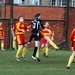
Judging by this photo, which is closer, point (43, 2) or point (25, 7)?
point (25, 7)

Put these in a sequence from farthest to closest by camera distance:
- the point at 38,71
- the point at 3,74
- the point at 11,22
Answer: the point at 11,22
the point at 38,71
the point at 3,74

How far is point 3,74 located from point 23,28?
681 centimetres

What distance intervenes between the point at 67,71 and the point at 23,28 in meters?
5.76

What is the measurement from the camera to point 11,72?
1762cm

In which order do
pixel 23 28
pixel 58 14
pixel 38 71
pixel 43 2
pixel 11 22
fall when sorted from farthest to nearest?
pixel 43 2 → pixel 58 14 → pixel 11 22 → pixel 23 28 → pixel 38 71

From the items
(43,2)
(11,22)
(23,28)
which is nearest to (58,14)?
(11,22)

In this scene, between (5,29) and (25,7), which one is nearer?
(5,29)

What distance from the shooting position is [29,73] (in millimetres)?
17344

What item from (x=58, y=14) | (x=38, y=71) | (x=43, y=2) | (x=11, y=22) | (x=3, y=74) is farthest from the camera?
(x=43, y=2)

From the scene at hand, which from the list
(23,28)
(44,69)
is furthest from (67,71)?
(23,28)

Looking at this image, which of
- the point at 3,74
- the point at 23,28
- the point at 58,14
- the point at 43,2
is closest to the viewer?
the point at 3,74

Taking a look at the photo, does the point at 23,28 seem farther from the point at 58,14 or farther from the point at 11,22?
the point at 58,14

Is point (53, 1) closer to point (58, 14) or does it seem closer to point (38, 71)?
point (58, 14)

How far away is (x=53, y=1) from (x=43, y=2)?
4.14ft
